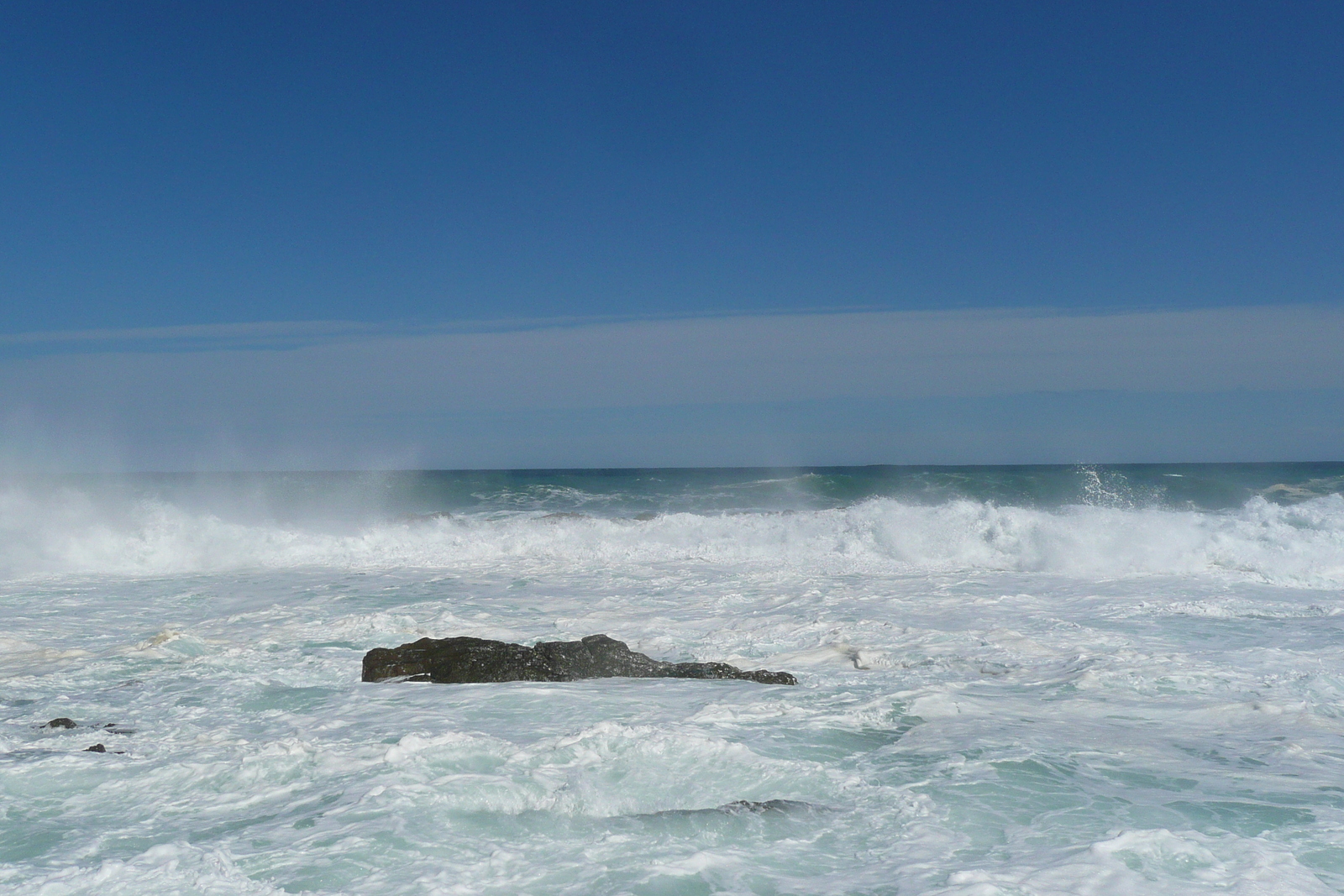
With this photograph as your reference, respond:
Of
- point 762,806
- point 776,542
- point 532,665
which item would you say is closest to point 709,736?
point 762,806

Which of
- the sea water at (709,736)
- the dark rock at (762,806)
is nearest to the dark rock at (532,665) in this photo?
the sea water at (709,736)

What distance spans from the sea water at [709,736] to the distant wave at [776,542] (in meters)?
0.31

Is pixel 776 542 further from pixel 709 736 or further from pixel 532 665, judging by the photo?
pixel 709 736

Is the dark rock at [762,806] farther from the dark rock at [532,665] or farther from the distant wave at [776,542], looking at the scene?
the distant wave at [776,542]

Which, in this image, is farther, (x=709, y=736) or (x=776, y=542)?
(x=776, y=542)

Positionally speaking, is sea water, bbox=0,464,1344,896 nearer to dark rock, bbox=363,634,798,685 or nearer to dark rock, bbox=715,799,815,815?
dark rock, bbox=715,799,815,815

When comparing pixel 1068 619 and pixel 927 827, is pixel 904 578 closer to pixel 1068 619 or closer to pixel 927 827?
pixel 1068 619

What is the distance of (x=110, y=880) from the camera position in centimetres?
398

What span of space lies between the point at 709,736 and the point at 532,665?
2654 mm

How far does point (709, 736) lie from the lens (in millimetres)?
5906

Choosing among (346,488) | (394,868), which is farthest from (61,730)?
(346,488)

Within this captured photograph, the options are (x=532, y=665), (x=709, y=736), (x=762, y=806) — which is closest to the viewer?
(x=762, y=806)

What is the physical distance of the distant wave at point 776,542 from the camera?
16.1m

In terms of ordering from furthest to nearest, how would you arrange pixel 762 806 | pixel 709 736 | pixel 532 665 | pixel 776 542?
pixel 776 542, pixel 532 665, pixel 709 736, pixel 762 806
